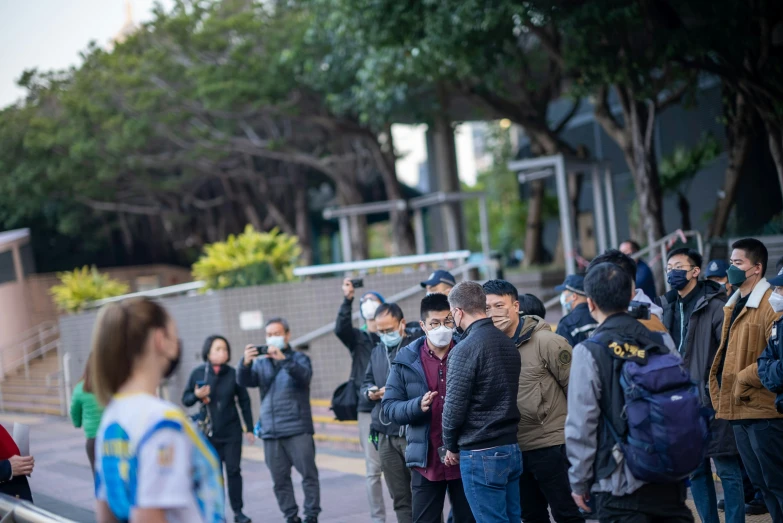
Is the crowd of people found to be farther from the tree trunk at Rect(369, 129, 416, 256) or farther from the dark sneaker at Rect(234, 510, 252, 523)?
the tree trunk at Rect(369, 129, 416, 256)

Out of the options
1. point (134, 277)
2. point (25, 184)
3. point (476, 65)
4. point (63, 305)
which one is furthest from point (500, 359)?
point (134, 277)

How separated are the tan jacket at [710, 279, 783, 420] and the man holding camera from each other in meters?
3.52

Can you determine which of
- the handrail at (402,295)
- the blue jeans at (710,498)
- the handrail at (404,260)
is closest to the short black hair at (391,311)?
the blue jeans at (710,498)

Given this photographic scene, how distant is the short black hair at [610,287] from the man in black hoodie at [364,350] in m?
3.21

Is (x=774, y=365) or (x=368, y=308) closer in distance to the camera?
(x=774, y=365)

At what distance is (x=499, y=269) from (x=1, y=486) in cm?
917

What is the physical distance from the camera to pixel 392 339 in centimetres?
637

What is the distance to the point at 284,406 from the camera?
24.8 feet

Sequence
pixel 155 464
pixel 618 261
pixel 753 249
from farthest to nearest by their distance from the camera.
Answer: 1. pixel 753 249
2. pixel 618 261
3. pixel 155 464

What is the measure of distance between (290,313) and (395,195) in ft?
30.8

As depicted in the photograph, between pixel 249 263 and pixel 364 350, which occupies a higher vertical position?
pixel 249 263

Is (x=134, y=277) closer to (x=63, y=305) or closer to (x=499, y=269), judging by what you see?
(x=63, y=305)

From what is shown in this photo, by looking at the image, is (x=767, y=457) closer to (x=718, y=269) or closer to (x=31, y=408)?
(x=718, y=269)

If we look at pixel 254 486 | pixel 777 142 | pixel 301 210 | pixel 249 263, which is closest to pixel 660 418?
pixel 254 486
